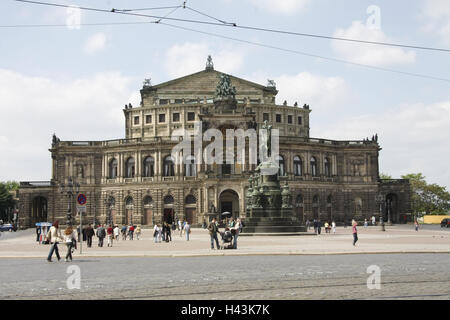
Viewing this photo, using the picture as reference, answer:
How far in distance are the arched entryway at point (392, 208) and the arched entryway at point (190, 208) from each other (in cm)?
3263

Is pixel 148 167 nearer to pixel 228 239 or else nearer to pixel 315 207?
pixel 315 207

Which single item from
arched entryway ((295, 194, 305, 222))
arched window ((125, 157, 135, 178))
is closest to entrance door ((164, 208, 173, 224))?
arched window ((125, 157, 135, 178))

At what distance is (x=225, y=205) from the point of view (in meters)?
80.1

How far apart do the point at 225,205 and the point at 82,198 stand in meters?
54.5

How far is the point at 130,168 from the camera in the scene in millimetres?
84625

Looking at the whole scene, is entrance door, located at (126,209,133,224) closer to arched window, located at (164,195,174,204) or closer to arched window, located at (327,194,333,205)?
arched window, located at (164,195,174,204)

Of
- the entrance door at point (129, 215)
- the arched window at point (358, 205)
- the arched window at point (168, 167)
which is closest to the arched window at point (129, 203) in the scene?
the entrance door at point (129, 215)

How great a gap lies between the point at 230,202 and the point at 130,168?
16.5 meters

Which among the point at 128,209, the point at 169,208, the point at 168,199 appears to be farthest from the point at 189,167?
the point at 128,209

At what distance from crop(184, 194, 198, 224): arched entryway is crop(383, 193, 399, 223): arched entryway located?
32.6m

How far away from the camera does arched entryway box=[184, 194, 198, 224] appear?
262 feet
